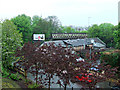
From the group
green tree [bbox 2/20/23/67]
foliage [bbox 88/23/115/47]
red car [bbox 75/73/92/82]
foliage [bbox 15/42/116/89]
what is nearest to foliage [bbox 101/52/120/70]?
foliage [bbox 15/42/116/89]

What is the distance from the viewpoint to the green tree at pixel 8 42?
1096 centimetres

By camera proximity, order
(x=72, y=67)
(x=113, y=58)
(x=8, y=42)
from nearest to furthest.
→ (x=72, y=67) → (x=8, y=42) → (x=113, y=58)

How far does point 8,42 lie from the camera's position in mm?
11516

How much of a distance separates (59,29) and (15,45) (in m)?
34.8

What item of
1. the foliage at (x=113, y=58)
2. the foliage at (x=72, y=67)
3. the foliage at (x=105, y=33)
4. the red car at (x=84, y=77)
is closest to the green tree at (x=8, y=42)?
the foliage at (x=72, y=67)

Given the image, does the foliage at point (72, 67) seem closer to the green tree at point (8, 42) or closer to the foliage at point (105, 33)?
the green tree at point (8, 42)

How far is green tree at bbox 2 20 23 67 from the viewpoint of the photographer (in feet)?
36.0

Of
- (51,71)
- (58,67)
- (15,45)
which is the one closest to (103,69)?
(58,67)

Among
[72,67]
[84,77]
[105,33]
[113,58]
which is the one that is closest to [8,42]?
[72,67]

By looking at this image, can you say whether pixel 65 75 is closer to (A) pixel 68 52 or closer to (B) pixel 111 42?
(A) pixel 68 52

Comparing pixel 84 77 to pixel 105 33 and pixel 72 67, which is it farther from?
pixel 105 33

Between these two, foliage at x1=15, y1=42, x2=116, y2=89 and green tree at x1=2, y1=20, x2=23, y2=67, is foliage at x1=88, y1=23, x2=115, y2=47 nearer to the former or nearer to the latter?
green tree at x1=2, y1=20, x2=23, y2=67

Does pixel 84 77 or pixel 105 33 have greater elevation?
pixel 105 33


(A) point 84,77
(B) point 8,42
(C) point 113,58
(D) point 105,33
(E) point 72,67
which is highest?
(D) point 105,33
